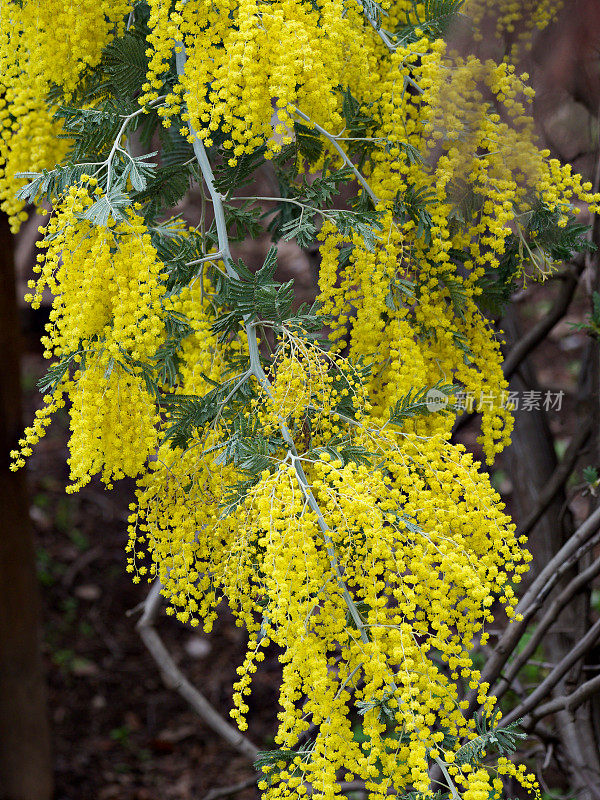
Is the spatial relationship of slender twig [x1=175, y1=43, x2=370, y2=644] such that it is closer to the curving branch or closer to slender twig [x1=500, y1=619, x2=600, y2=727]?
the curving branch

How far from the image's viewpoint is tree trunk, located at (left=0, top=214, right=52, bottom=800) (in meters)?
3.27

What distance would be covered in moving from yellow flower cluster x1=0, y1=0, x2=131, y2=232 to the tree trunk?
134cm

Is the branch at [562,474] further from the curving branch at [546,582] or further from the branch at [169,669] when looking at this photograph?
the branch at [169,669]

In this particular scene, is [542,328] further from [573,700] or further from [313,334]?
[313,334]

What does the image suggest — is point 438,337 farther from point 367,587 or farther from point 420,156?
point 367,587

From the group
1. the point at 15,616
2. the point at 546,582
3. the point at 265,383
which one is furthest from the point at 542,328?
the point at 15,616

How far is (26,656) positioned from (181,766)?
1228 millimetres

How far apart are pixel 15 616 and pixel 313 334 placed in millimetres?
2526

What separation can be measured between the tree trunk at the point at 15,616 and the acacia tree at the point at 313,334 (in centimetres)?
154

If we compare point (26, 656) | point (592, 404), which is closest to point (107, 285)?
point (592, 404)

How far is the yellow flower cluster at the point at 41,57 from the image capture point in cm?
171

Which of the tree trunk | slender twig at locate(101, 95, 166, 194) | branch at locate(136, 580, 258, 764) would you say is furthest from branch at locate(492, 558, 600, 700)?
the tree trunk

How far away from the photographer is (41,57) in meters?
1.73

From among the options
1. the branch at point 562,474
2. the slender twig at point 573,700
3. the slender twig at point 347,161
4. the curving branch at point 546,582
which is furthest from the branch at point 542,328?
the slender twig at point 347,161
